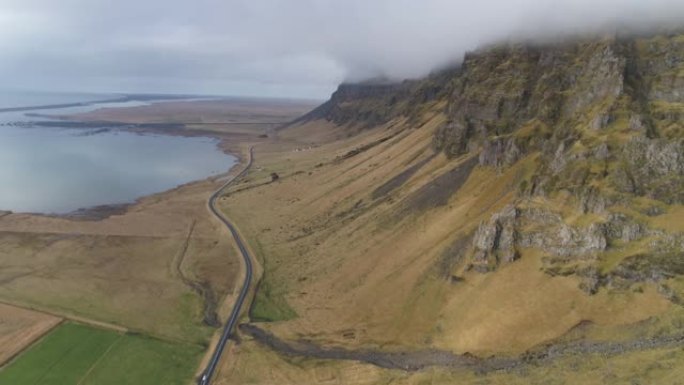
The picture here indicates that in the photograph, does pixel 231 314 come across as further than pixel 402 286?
Yes

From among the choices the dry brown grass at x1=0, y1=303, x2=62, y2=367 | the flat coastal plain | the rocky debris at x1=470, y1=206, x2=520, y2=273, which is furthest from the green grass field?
the rocky debris at x1=470, y1=206, x2=520, y2=273

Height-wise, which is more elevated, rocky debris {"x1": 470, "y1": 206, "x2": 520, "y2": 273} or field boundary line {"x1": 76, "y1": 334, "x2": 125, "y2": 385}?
rocky debris {"x1": 470, "y1": 206, "x2": 520, "y2": 273}

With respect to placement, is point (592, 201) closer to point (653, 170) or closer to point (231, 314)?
point (653, 170)

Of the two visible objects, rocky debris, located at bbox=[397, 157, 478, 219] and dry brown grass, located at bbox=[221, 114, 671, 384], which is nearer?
dry brown grass, located at bbox=[221, 114, 671, 384]

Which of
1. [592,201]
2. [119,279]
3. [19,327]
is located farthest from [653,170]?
[19,327]

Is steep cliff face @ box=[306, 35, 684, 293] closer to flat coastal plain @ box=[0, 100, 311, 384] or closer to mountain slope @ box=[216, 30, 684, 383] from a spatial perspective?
mountain slope @ box=[216, 30, 684, 383]

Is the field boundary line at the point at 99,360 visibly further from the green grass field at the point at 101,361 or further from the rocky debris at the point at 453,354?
the rocky debris at the point at 453,354
